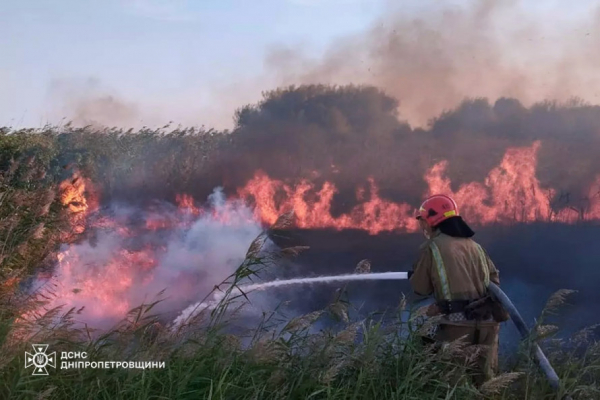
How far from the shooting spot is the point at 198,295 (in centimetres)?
1108

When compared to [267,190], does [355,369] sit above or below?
below

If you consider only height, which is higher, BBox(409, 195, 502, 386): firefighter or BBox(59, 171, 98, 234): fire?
BBox(59, 171, 98, 234): fire

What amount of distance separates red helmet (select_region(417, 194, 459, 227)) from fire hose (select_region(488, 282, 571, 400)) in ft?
2.32

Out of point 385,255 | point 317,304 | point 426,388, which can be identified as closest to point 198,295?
point 317,304

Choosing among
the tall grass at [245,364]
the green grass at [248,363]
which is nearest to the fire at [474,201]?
the green grass at [248,363]

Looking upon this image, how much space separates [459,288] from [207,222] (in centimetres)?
769

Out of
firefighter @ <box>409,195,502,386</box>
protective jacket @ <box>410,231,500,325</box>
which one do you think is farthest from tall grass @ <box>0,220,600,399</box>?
A: protective jacket @ <box>410,231,500,325</box>

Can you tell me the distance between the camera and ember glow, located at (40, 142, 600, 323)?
32.3ft

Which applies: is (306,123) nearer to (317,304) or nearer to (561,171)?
(317,304)

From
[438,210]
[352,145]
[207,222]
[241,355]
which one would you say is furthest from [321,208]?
[241,355]

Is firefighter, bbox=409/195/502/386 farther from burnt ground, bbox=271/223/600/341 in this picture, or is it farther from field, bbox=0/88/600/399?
burnt ground, bbox=271/223/600/341

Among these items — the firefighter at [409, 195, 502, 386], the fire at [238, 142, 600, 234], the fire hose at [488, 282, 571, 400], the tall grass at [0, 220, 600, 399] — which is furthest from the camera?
the fire at [238, 142, 600, 234]

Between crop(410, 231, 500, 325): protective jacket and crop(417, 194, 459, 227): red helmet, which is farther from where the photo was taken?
crop(417, 194, 459, 227): red helmet

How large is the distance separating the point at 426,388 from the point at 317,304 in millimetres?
7632
